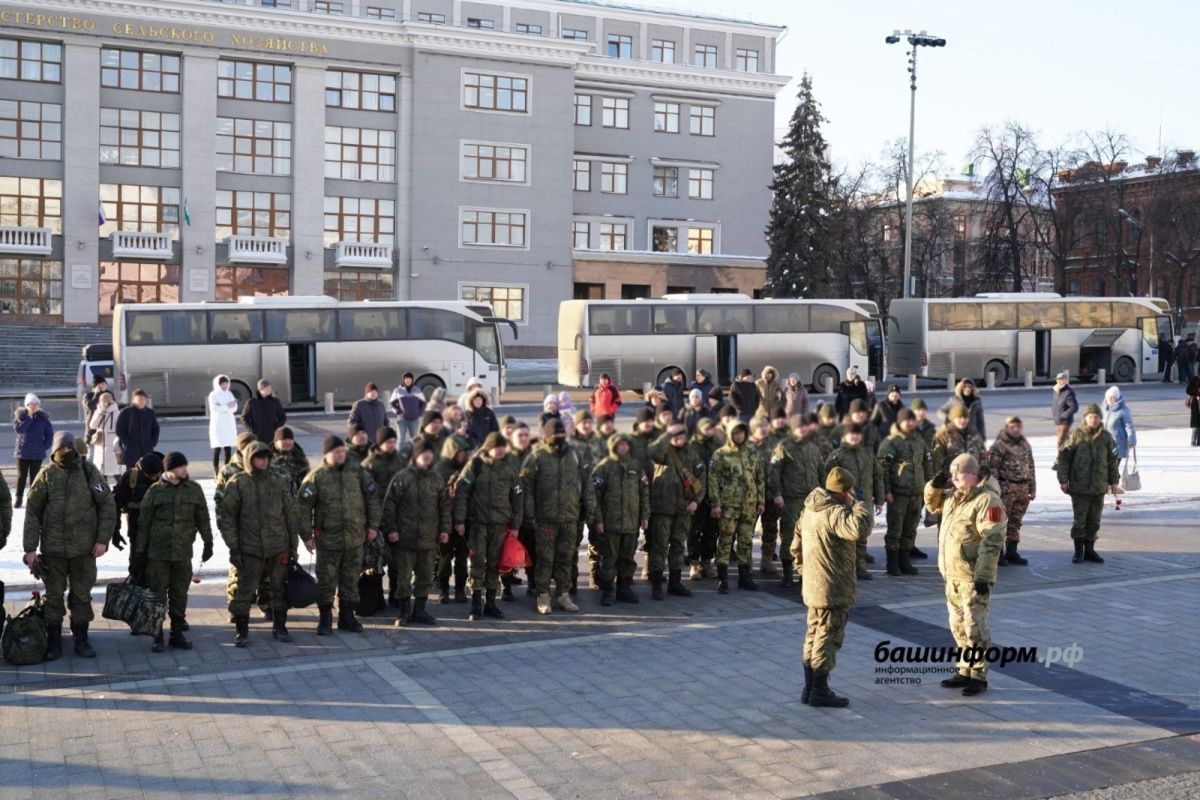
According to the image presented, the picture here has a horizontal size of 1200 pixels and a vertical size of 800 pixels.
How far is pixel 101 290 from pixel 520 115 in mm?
19891

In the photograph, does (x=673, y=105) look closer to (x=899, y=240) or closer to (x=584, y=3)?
(x=584, y=3)

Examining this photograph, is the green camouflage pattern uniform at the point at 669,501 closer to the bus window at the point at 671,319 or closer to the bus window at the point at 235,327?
the bus window at the point at 235,327

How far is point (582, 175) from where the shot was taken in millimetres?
61812

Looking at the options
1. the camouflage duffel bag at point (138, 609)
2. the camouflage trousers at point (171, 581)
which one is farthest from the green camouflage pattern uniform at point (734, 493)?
the camouflage duffel bag at point (138, 609)

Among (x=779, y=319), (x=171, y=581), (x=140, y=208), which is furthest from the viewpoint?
(x=140, y=208)

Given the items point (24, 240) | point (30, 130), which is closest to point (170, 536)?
point (24, 240)

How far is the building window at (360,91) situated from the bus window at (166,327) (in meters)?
23.5

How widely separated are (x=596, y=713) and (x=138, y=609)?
158 inches

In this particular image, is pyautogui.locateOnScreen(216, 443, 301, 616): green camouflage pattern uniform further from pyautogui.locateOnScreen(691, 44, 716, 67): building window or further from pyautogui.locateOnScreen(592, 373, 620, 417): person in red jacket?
pyautogui.locateOnScreen(691, 44, 716, 67): building window

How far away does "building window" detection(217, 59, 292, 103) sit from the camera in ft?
171

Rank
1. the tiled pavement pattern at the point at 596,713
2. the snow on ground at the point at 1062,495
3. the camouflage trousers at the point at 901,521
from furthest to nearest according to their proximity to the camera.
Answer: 1. the camouflage trousers at the point at 901,521
2. the snow on ground at the point at 1062,495
3. the tiled pavement pattern at the point at 596,713

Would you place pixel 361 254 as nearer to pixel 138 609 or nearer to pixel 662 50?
pixel 662 50

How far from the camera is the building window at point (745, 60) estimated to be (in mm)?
Answer: 67562

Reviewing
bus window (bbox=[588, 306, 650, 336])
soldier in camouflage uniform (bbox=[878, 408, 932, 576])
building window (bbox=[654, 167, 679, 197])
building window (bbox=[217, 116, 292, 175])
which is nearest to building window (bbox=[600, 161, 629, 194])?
building window (bbox=[654, 167, 679, 197])
